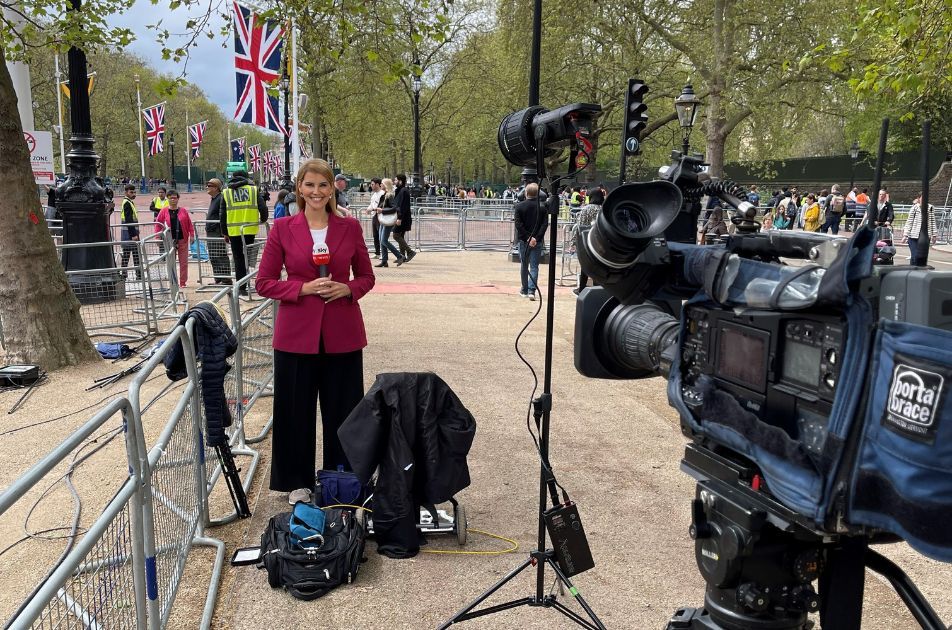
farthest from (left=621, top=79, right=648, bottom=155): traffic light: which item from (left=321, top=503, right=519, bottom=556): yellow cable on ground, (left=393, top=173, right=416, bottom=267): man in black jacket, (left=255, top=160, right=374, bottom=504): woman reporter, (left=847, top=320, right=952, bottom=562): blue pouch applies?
(left=847, top=320, right=952, bottom=562): blue pouch

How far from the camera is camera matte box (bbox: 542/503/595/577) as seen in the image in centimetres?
298

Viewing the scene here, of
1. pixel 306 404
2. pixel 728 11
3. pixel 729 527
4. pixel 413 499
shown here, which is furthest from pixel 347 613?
pixel 728 11

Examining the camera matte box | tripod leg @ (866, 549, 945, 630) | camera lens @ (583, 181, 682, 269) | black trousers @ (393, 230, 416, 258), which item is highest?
camera lens @ (583, 181, 682, 269)

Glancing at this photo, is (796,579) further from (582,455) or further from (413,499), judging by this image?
(582,455)

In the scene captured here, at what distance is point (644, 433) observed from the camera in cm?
576

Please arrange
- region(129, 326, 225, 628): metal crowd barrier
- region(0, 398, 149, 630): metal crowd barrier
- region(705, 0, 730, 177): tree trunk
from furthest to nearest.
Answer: region(705, 0, 730, 177): tree trunk < region(129, 326, 225, 628): metal crowd barrier < region(0, 398, 149, 630): metal crowd barrier

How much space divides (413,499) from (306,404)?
93cm

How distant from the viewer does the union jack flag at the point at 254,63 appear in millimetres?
11023

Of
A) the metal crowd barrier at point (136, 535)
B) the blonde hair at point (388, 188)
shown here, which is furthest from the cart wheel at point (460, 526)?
the blonde hair at point (388, 188)

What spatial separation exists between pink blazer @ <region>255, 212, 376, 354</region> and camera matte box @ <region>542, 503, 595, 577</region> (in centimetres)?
170

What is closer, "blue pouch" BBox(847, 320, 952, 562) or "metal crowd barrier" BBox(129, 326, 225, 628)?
"blue pouch" BBox(847, 320, 952, 562)

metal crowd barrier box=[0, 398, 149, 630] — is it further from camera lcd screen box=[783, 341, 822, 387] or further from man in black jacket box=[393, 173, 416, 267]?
man in black jacket box=[393, 173, 416, 267]

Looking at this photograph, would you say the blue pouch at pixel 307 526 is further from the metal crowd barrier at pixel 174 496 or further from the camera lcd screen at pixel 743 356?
the camera lcd screen at pixel 743 356

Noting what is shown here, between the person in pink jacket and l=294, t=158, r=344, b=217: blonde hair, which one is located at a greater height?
l=294, t=158, r=344, b=217: blonde hair
